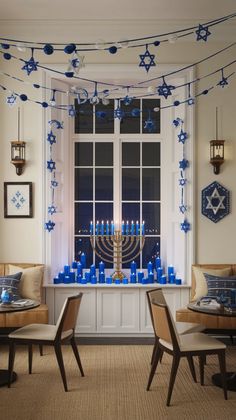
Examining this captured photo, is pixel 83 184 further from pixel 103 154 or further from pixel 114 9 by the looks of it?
pixel 114 9

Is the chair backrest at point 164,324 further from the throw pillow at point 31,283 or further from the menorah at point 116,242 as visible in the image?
the menorah at point 116,242

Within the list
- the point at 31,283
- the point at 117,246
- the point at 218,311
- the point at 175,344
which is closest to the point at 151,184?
the point at 117,246

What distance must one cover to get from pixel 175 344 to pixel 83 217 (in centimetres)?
287

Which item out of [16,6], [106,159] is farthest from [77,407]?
[16,6]

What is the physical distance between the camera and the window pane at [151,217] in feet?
21.0

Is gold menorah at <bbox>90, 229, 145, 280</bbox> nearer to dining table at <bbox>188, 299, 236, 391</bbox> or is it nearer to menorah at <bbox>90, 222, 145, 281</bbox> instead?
menorah at <bbox>90, 222, 145, 281</bbox>

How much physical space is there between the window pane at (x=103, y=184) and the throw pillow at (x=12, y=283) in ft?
5.08

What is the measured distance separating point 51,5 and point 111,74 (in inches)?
40.1

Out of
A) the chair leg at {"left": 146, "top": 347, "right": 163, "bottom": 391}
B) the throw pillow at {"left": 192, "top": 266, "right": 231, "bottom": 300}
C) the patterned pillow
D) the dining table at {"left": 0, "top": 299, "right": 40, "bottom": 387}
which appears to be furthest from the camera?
the throw pillow at {"left": 192, "top": 266, "right": 231, "bottom": 300}

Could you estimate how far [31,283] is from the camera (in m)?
5.59

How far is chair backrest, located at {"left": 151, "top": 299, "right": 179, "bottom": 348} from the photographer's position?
3861 mm

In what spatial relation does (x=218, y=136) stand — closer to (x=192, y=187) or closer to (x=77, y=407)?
(x=192, y=187)

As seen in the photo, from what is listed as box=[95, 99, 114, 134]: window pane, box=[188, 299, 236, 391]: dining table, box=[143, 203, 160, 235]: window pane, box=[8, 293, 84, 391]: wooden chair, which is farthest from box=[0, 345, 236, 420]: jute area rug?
box=[95, 99, 114, 134]: window pane

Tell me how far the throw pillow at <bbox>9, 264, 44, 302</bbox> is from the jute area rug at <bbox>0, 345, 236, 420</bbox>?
0.66 m
